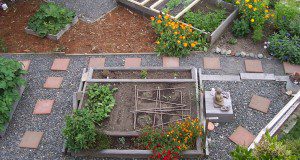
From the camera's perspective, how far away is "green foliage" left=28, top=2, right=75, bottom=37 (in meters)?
8.84

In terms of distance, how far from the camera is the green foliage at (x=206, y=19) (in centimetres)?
863

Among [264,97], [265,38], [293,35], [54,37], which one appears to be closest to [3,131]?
[54,37]

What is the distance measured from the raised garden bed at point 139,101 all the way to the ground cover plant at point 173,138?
0.12m

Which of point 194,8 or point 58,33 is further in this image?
point 194,8

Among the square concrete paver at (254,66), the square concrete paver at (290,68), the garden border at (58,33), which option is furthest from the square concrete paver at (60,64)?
the square concrete paver at (290,68)

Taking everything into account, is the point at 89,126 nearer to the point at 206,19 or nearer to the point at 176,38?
the point at 176,38

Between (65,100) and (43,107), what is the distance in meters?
0.50

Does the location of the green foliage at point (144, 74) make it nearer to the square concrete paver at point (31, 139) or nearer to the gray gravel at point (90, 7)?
the square concrete paver at point (31, 139)

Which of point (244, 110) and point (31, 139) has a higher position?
point (244, 110)

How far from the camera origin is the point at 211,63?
8141mm

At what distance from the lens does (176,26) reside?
27.3ft

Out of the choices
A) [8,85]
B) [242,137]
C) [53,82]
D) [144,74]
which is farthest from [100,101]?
[242,137]

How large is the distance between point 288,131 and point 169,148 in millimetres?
2594

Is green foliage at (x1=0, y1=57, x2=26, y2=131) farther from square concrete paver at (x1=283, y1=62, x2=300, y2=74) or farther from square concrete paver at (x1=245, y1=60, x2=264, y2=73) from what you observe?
square concrete paver at (x1=283, y1=62, x2=300, y2=74)
